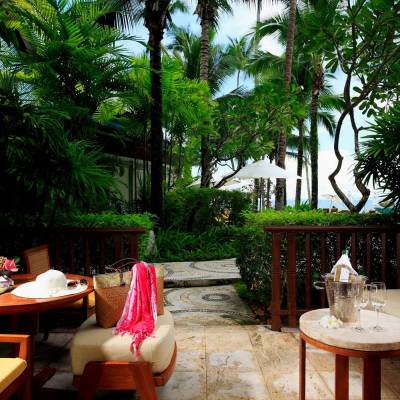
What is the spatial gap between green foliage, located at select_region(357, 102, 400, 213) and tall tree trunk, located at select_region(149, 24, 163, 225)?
16.5 feet

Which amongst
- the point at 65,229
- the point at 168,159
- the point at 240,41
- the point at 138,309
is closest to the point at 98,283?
the point at 138,309

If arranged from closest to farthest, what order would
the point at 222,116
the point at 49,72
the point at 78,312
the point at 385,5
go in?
the point at 78,312 < the point at 385,5 < the point at 49,72 < the point at 222,116

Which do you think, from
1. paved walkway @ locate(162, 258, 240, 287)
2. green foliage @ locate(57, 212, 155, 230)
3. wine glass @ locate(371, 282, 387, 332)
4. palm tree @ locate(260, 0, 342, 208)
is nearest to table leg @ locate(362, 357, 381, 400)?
wine glass @ locate(371, 282, 387, 332)

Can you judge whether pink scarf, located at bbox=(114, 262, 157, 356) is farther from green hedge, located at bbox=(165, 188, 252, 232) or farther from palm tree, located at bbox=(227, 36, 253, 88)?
palm tree, located at bbox=(227, 36, 253, 88)

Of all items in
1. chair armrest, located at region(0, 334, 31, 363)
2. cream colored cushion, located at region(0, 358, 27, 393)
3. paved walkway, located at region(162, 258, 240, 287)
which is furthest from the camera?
paved walkway, located at region(162, 258, 240, 287)

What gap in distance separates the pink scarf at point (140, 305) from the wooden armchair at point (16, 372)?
1.86 ft

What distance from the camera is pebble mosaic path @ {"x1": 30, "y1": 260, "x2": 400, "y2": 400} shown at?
291cm

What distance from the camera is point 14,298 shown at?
269cm

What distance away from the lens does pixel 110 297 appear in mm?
2814

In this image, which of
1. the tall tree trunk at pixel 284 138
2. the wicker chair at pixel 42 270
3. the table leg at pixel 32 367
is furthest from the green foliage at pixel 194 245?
the table leg at pixel 32 367

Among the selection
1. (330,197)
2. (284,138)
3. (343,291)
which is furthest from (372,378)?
(330,197)

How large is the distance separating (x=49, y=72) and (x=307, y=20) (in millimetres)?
3555

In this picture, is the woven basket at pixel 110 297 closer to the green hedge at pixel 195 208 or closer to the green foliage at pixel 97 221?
the green foliage at pixel 97 221

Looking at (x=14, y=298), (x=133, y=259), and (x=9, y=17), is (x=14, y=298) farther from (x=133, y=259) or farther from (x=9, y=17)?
(x=9, y=17)
